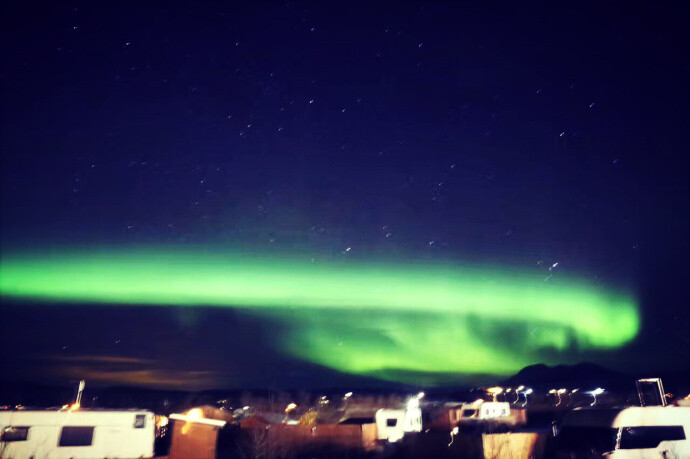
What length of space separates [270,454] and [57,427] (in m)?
10.7

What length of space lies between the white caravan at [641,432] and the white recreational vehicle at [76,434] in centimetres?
2074

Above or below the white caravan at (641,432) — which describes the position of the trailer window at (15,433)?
above

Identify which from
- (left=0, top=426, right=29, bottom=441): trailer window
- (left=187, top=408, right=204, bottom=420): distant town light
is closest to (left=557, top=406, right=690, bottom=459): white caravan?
(left=187, top=408, right=204, bottom=420): distant town light

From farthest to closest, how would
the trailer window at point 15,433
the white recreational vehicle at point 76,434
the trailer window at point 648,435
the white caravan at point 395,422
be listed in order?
the white caravan at point 395,422, the white recreational vehicle at point 76,434, the trailer window at point 15,433, the trailer window at point 648,435

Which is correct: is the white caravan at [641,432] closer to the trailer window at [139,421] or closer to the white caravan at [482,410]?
the white caravan at [482,410]

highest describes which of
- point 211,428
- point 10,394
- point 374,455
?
point 10,394

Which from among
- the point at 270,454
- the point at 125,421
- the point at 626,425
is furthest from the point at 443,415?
the point at 125,421

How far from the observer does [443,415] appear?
115ft

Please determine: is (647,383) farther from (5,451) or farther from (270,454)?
(5,451)

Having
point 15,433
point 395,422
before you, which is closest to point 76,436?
point 15,433

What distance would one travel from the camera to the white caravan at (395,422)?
3180 centimetres

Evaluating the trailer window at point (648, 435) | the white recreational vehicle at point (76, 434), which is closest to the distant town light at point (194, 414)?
the white recreational vehicle at point (76, 434)

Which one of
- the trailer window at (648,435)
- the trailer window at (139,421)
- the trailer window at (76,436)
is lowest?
the trailer window at (648,435)

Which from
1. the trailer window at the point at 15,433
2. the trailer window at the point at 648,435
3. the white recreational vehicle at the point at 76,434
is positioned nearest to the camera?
the trailer window at the point at 648,435
